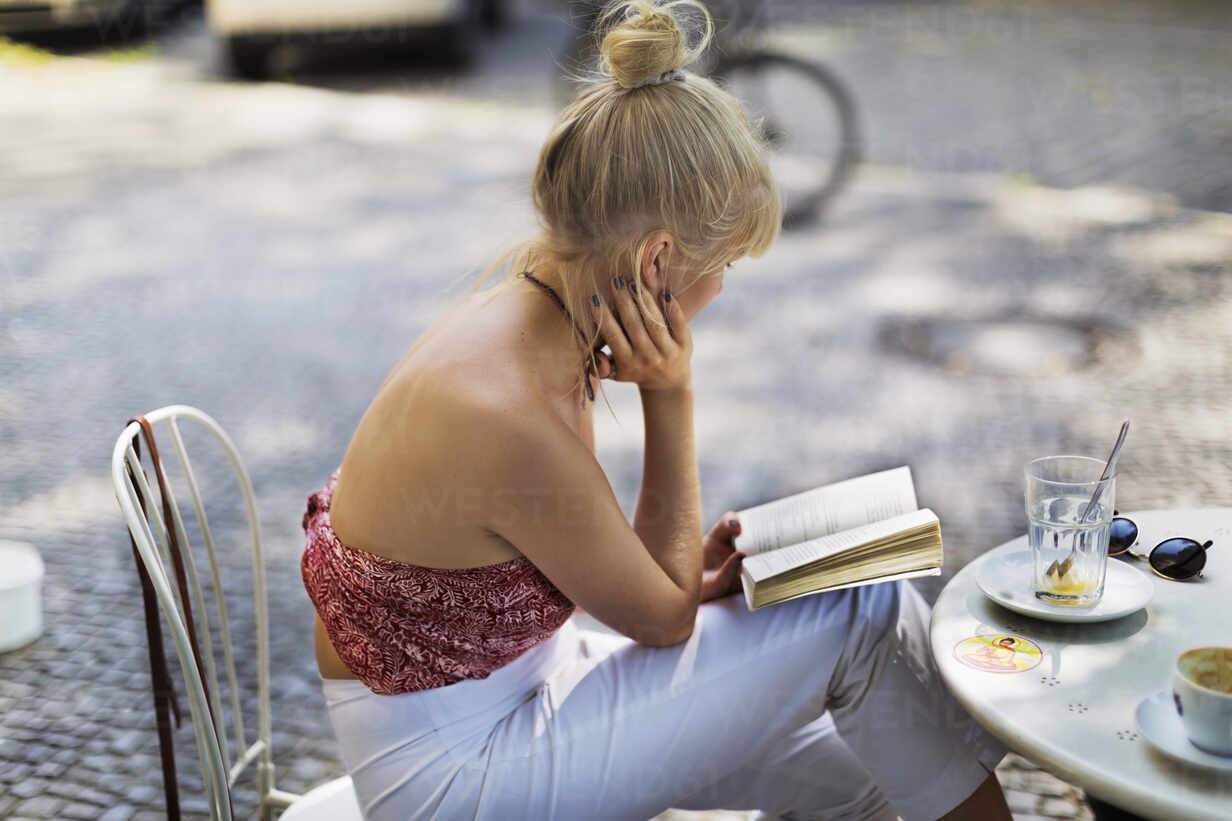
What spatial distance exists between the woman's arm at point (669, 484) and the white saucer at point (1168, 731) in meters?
0.59

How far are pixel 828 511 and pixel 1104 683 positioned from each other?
1.39ft

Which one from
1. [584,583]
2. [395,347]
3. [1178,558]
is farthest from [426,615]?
[395,347]

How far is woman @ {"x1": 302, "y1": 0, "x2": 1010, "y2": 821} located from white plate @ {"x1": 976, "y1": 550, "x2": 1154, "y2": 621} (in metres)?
0.11

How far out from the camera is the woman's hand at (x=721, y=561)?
1665 mm

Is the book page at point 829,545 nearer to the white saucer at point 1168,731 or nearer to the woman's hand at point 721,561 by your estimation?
the woman's hand at point 721,561

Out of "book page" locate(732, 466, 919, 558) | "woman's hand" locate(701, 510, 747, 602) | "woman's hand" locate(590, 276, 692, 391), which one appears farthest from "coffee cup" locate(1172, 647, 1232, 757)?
"woman's hand" locate(590, 276, 692, 391)

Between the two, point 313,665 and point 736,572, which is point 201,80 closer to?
point 313,665

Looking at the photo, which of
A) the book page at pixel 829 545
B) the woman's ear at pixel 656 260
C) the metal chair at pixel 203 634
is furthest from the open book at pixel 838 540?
the metal chair at pixel 203 634

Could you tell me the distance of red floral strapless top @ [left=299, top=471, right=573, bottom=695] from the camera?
1506 millimetres

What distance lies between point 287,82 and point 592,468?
7825mm

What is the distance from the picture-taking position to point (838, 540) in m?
1.51

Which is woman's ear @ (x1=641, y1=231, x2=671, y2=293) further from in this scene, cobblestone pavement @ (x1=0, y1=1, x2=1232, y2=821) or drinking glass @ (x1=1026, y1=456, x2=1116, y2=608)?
drinking glass @ (x1=1026, y1=456, x2=1116, y2=608)

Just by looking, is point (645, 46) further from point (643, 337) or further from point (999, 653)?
point (999, 653)

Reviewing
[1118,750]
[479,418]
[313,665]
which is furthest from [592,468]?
[313,665]
